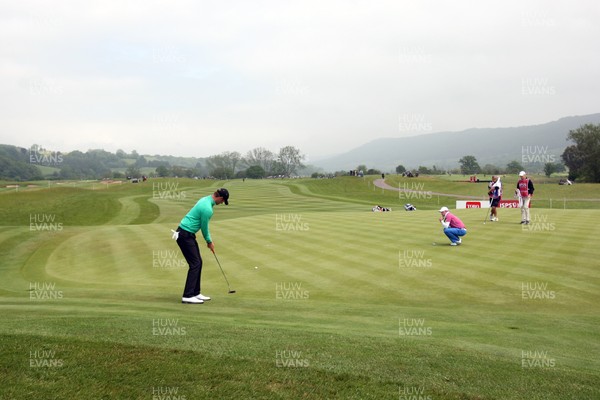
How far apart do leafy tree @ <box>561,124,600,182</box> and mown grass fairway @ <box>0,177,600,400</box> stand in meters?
89.1

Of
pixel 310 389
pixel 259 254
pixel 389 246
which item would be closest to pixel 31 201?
pixel 259 254

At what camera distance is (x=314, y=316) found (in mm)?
10445

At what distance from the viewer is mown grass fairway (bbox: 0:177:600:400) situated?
567 centimetres

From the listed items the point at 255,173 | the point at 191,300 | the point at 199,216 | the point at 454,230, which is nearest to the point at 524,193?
the point at 454,230

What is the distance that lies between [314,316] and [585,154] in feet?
400

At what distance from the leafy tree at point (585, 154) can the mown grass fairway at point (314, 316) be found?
89.1 meters

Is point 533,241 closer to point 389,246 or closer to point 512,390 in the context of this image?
point 389,246

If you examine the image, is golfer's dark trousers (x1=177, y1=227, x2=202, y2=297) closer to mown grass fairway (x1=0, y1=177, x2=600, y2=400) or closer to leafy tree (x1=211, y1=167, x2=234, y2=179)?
mown grass fairway (x1=0, y1=177, x2=600, y2=400)

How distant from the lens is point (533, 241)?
19.2 m

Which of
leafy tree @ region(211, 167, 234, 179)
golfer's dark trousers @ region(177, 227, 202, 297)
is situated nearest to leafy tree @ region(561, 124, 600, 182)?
golfer's dark trousers @ region(177, 227, 202, 297)

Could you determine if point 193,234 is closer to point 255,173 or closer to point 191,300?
point 191,300

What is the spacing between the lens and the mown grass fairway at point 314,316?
5.67 meters

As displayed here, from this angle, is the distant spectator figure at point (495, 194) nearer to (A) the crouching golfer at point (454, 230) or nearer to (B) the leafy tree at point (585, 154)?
(A) the crouching golfer at point (454, 230)

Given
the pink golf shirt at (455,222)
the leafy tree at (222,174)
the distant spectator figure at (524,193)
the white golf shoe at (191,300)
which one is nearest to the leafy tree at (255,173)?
the leafy tree at (222,174)
